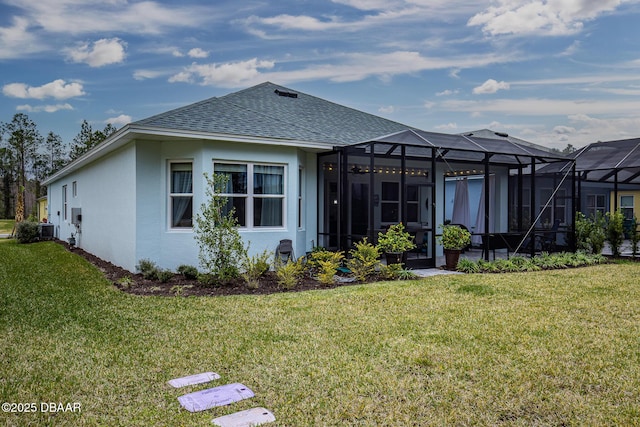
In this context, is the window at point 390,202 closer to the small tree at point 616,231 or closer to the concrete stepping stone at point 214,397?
the small tree at point 616,231

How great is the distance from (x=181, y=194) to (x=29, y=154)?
3411 centimetres

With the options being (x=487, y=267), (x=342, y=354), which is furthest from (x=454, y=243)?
(x=342, y=354)

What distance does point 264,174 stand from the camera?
9.62m

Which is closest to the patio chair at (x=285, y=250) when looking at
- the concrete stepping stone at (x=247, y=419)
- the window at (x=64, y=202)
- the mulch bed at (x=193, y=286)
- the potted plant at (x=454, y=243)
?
the mulch bed at (x=193, y=286)

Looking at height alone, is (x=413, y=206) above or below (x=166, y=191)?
below

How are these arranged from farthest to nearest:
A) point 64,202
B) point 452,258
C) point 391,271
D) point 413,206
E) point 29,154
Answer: point 29,154 < point 64,202 < point 413,206 < point 452,258 < point 391,271

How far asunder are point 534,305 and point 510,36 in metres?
10.3

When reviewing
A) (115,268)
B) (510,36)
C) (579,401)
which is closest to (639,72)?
(510,36)

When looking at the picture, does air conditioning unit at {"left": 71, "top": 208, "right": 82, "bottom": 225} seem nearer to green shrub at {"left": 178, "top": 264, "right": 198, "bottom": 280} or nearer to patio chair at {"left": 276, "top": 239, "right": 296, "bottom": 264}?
green shrub at {"left": 178, "top": 264, "right": 198, "bottom": 280}

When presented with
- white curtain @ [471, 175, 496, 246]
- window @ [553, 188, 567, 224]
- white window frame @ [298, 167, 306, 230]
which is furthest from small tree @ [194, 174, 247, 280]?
window @ [553, 188, 567, 224]

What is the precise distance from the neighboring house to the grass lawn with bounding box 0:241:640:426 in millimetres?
2207

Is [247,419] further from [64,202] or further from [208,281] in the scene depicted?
[64,202]

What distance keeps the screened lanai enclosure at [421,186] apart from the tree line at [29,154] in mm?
26774

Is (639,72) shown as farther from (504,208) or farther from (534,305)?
(534,305)
